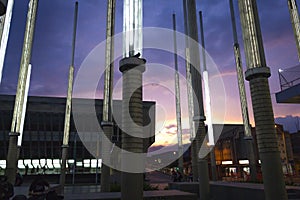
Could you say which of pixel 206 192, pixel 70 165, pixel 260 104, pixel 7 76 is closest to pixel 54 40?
pixel 7 76

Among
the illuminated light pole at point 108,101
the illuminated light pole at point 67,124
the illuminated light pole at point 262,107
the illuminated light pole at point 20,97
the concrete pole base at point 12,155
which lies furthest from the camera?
the illuminated light pole at point 67,124

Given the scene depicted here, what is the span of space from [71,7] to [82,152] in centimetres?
2125

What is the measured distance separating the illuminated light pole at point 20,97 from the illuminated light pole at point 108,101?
6.09 metres

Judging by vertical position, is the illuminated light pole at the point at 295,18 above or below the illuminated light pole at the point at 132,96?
above

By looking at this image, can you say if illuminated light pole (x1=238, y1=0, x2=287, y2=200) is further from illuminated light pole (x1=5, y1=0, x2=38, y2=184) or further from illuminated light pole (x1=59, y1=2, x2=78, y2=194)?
illuminated light pole (x1=59, y1=2, x2=78, y2=194)

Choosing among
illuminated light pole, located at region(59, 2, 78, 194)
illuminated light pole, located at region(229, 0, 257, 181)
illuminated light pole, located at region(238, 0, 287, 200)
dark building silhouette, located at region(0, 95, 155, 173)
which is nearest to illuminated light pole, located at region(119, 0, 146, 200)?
illuminated light pole, located at region(238, 0, 287, 200)

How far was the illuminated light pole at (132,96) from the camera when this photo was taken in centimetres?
849

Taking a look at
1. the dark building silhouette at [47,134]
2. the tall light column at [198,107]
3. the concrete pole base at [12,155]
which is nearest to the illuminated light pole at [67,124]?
the concrete pole base at [12,155]

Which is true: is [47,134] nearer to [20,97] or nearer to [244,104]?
[20,97]

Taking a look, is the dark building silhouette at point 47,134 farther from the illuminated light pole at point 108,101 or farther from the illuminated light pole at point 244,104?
the illuminated light pole at point 108,101

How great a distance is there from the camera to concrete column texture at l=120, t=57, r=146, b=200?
8438mm

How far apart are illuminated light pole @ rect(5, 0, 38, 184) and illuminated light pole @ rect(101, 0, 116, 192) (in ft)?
20.0

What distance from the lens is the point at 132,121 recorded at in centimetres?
892

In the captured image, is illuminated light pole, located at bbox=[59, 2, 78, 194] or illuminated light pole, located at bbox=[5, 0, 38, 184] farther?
illuminated light pole, located at bbox=[59, 2, 78, 194]
